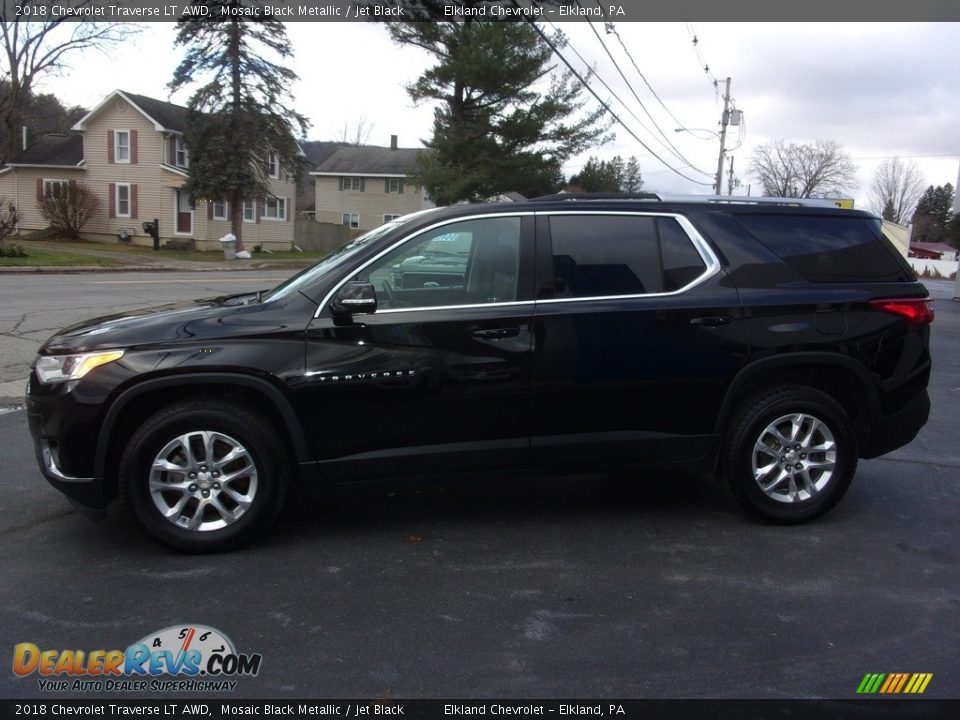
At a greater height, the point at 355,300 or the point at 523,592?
the point at 355,300

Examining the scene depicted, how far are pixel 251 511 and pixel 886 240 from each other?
4.02 metres

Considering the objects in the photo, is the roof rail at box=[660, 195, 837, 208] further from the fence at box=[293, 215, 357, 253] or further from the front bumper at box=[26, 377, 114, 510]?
the fence at box=[293, 215, 357, 253]

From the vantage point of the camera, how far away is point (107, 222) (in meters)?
39.3

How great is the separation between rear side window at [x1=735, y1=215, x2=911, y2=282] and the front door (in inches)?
57.8

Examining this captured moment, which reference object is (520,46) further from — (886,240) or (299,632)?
(299,632)

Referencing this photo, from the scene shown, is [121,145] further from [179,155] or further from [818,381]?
[818,381]

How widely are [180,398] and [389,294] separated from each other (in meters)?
1.20

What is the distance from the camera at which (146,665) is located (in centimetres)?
323

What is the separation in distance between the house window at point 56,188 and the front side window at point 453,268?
3886 cm

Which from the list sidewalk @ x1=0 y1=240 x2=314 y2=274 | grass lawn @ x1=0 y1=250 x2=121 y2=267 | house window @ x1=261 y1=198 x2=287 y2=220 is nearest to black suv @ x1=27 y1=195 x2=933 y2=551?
sidewalk @ x1=0 y1=240 x2=314 y2=274

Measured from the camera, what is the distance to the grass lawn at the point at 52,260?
24547mm

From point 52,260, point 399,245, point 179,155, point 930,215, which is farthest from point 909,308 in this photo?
point 930,215

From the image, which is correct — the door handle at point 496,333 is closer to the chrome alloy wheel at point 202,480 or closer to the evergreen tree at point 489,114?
the chrome alloy wheel at point 202,480
